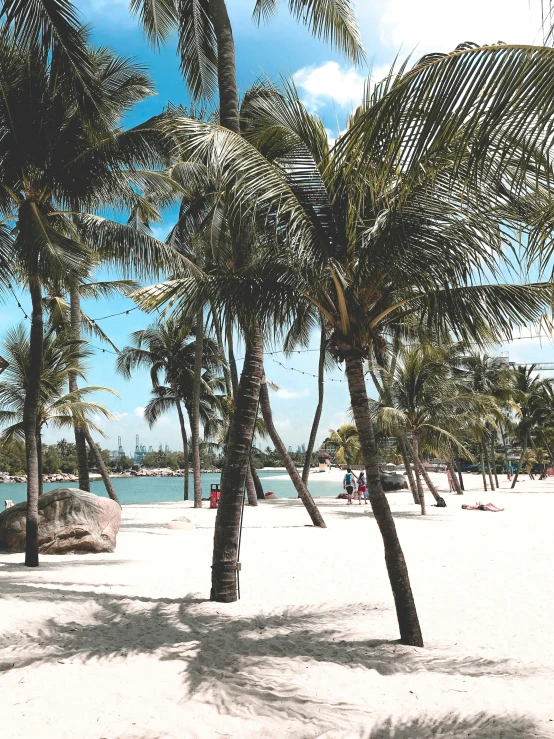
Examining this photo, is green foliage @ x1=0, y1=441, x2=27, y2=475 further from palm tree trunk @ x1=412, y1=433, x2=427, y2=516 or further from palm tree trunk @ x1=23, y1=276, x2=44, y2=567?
palm tree trunk @ x1=412, y1=433, x2=427, y2=516

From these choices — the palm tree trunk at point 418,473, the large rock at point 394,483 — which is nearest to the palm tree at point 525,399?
the large rock at point 394,483

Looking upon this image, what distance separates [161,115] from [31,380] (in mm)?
4617

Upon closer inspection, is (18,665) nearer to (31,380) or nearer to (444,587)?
(31,380)

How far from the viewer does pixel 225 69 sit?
761cm

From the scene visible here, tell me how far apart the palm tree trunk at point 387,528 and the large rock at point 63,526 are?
6154mm

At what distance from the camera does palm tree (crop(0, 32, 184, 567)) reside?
7953 millimetres

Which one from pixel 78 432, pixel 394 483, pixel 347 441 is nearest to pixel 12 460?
pixel 347 441

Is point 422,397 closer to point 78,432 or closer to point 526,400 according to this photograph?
point 78,432

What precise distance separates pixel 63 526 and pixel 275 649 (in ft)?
18.9

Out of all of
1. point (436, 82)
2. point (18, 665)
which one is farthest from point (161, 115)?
point (18, 665)

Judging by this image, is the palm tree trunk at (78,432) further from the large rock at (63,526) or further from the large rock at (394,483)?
the large rock at (394,483)

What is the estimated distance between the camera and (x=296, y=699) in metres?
4.18

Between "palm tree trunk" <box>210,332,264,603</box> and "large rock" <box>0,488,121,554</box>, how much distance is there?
3.96 meters

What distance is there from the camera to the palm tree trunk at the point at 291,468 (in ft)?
45.7
